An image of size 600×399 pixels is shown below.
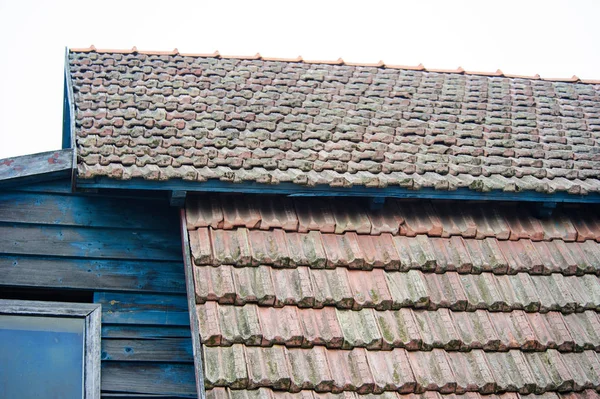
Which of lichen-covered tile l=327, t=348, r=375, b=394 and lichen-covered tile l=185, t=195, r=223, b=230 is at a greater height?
lichen-covered tile l=185, t=195, r=223, b=230

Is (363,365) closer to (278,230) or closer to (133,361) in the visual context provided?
(278,230)

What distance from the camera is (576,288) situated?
17.7 ft

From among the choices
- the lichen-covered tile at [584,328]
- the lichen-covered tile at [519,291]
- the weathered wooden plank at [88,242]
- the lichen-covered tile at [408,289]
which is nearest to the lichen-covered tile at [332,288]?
the lichen-covered tile at [408,289]

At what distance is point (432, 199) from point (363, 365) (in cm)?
179

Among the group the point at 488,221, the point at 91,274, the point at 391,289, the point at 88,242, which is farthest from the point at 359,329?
the point at 88,242

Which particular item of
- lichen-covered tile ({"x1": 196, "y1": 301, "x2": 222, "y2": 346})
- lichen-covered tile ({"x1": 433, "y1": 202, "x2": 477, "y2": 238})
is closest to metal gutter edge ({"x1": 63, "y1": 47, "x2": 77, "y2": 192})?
lichen-covered tile ({"x1": 196, "y1": 301, "x2": 222, "y2": 346})

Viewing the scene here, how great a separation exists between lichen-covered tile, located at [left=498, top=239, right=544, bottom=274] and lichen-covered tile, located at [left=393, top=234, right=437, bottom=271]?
61 centimetres

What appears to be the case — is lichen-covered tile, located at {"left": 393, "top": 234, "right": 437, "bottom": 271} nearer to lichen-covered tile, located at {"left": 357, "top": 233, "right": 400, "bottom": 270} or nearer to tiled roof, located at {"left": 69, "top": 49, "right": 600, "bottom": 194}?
lichen-covered tile, located at {"left": 357, "top": 233, "right": 400, "bottom": 270}

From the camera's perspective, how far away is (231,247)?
5102mm

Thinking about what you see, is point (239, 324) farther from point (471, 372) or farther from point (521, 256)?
point (521, 256)

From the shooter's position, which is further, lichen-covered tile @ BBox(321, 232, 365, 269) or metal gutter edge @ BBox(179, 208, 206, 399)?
lichen-covered tile @ BBox(321, 232, 365, 269)

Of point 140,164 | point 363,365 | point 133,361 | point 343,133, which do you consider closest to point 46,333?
point 133,361

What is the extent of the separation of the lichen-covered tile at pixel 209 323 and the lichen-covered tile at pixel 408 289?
1259 mm

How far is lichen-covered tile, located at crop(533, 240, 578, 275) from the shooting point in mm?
5484
